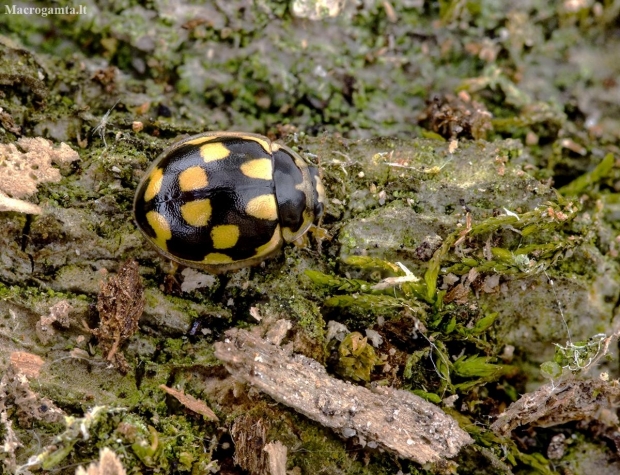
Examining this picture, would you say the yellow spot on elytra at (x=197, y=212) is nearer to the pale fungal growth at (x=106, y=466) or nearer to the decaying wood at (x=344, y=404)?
the decaying wood at (x=344, y=404)

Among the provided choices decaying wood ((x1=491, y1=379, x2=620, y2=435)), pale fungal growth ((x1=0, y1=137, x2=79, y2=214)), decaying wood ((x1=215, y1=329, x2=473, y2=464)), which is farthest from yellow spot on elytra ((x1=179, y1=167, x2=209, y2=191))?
decaying wood ((x1=491, y1=379, x2=620, y2=435))

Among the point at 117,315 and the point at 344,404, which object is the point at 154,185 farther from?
the point at 344,404

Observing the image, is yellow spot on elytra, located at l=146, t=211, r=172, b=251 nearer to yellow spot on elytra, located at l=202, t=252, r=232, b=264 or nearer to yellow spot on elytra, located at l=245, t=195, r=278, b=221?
yellow spot on elytra, located at l=202, t=252, r=232, b=264

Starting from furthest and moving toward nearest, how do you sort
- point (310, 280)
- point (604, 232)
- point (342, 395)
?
point (604, 232) → point (310, 280) → point (342, 395)

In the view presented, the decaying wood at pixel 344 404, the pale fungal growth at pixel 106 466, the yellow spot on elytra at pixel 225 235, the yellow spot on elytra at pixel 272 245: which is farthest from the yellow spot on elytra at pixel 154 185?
the pale fungal growth at pixel 106 466

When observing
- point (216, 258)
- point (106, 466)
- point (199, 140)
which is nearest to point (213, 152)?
point (199, 140)

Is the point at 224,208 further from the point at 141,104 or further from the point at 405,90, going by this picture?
the point at 405,90

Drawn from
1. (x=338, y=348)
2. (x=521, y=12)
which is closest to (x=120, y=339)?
(x=338, y=348)
